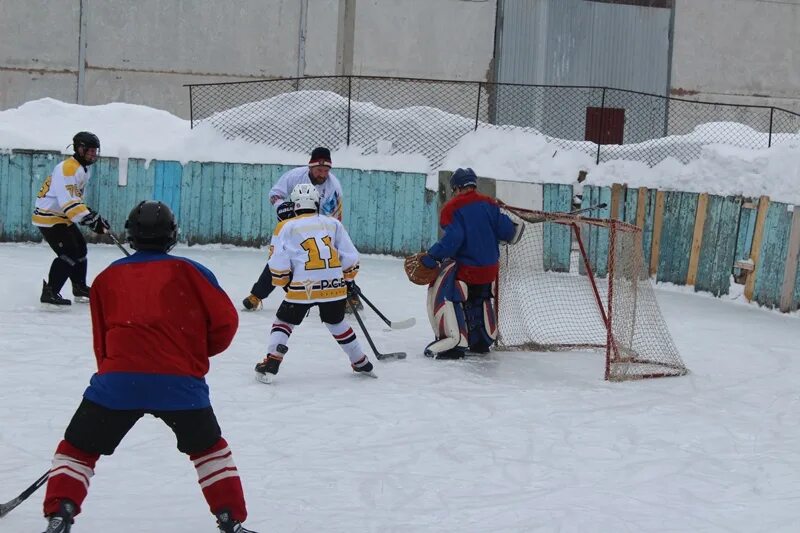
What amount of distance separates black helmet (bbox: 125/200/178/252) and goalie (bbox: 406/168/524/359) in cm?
418

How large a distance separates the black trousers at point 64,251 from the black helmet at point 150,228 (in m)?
5.61

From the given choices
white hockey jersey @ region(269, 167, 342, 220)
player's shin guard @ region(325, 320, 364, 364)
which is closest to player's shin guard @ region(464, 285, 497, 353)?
player's shin guard @ region(325, 320, 364, 364)

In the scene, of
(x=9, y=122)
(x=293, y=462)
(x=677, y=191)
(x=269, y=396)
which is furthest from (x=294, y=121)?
(x=293, y=462)

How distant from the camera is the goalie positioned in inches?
323

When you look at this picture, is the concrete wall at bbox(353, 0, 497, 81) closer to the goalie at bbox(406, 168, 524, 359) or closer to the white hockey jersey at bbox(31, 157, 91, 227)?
the white hockey jersey at bbox(31, 157, 91, 227)

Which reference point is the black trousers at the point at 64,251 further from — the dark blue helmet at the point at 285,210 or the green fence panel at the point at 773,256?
the green fence panel at the point at 773,256

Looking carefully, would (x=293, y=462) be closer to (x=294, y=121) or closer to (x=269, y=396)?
(x=269, y=396)

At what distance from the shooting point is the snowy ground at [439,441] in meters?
4.89

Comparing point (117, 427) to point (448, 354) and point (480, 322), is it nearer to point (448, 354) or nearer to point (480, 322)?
point (448, 354)

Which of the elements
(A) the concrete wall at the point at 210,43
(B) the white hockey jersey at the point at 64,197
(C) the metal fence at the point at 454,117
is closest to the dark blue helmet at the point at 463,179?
(B) the white hockey jersey at the point at 64,197

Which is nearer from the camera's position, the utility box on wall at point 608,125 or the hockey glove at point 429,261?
the hockey glove at point 429,261

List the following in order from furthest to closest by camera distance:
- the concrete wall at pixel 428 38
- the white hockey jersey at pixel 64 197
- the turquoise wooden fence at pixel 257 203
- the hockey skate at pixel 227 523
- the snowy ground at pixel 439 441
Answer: the concrete wall at pixel 428 38, the turquoise wooden fence at pixel 257 203, the white hockey jersey at pixel 64 197, the snowy ground at pixel 439 441, the hockey skate at pixel 227 523

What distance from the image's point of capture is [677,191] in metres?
13.0

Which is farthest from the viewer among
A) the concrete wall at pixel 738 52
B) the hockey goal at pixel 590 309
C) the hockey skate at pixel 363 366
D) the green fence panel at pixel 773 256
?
the concrete wall at pixel 738 52
